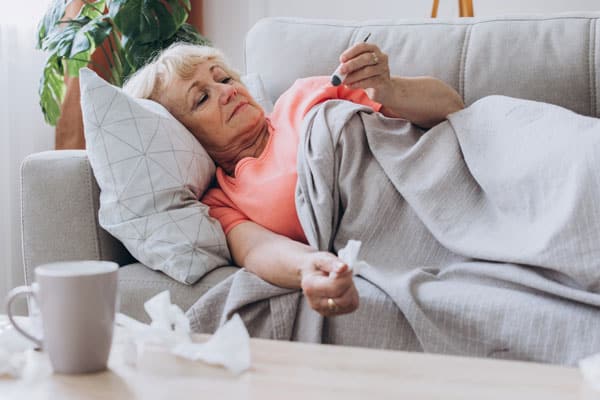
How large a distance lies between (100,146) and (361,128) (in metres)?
0.51

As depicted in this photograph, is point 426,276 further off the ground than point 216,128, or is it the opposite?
point 216,128

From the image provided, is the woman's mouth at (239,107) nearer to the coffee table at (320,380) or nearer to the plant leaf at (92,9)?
the coffee table at (320,380)

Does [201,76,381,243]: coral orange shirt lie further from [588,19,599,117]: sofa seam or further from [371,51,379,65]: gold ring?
[588,19,599,117]: sofa seam

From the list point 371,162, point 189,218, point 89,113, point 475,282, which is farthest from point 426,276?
point 89,113

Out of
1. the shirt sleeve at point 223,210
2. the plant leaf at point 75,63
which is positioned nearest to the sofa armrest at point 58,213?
the shirt sleeve at point 223,210

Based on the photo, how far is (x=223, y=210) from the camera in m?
1.59

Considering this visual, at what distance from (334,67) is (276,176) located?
43 centimetres

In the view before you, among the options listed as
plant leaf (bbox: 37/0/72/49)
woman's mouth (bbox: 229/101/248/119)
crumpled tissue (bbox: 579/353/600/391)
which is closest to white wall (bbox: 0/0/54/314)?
plant leaf (bbox: 37/0/72/49)

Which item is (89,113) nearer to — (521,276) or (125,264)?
(125,264)

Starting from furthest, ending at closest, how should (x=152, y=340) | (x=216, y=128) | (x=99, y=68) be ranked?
1. (x=99, y=68)
2. (x=216, y=128)
3. (x=152, y=340)

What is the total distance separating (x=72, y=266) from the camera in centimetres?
76

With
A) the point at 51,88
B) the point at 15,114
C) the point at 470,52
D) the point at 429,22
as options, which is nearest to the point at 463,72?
the point at 470,52

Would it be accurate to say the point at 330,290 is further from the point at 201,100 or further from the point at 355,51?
the point at 201,100

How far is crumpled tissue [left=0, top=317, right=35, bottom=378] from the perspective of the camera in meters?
0.75
